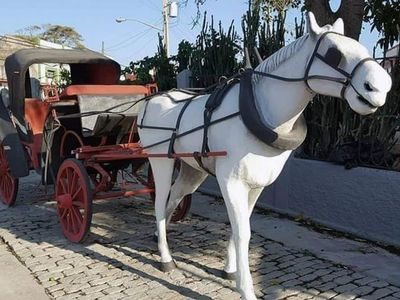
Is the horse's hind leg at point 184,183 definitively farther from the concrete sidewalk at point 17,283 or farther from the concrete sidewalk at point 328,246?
the concrete sidewalk at point 17,283

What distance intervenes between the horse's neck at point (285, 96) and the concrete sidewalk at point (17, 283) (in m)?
2.25

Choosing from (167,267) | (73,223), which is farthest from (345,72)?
(73,223)

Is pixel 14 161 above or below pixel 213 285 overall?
above

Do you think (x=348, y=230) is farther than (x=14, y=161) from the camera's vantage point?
No

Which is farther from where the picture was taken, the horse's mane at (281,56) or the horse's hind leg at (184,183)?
the horse's hind leg at (184,183)

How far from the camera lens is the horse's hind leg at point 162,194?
13.4 feet

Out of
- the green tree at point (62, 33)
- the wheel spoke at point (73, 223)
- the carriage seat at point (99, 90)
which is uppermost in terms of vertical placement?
the green tree at point (62, 33)

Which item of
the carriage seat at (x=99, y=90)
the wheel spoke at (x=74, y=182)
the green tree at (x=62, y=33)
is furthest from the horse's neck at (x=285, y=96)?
the green tree at (x=62, y=33)

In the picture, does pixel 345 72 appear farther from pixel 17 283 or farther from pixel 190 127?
pixel 17 283

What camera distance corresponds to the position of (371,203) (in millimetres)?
4926

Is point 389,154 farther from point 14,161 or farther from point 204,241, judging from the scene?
point 14,161

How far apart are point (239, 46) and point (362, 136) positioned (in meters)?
2.68

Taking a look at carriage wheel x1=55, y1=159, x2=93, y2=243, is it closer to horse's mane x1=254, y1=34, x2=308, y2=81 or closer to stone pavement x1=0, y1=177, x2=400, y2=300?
stone pavement x1=0, y1=177, x2=400, y2=300

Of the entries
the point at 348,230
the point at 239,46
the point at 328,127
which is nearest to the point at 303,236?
the point at 348,230
